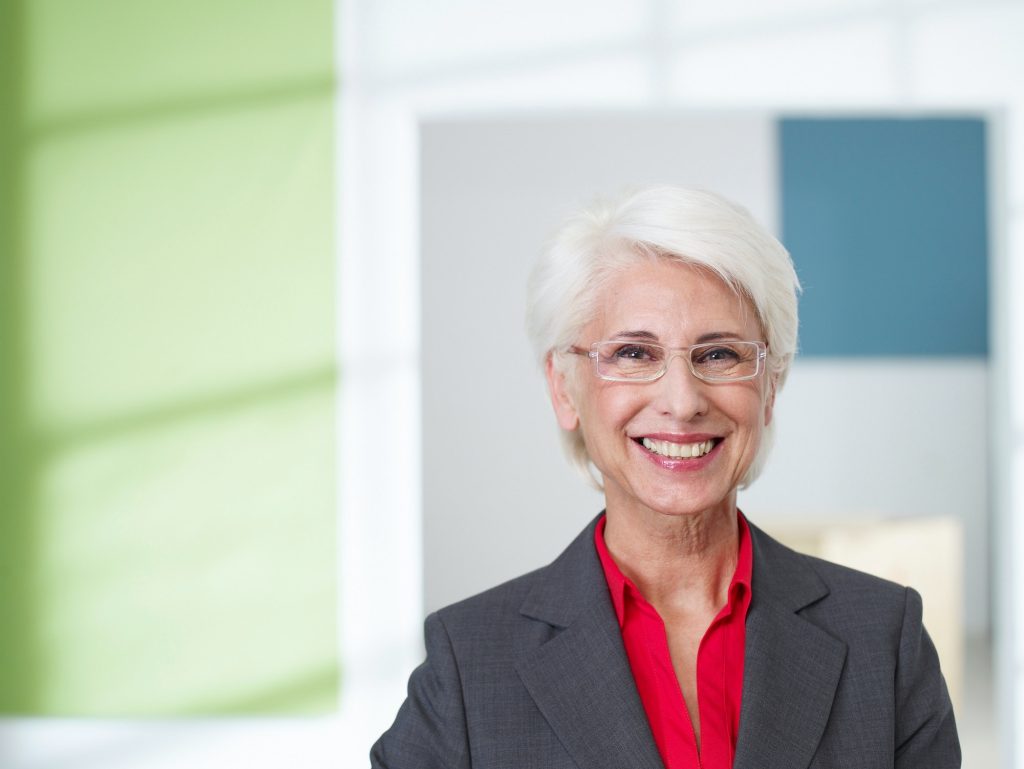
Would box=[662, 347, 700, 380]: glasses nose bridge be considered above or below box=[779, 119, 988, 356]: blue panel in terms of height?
below

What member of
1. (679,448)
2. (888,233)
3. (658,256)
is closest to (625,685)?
(679,448)

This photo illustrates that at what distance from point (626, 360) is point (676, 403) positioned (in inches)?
4.1

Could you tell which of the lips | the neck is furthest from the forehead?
the neck

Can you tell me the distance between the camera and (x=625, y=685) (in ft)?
4.82

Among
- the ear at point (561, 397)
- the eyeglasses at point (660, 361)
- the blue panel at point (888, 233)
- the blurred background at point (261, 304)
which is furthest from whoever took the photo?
the blue panel at point (888, 233)

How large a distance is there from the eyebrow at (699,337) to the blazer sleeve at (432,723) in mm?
464

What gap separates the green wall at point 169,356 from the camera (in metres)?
3.16

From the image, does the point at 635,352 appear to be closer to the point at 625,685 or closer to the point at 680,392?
the point at 680,392

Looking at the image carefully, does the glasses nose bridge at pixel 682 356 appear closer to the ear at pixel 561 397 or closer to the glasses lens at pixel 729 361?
the glasses lens at pixel 729 361

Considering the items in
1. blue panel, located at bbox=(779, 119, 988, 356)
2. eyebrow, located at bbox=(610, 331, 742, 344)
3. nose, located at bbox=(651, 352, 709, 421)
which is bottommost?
nose, located at bbox=(651, 352, 709, 421)

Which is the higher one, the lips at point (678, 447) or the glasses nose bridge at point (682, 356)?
the glasses nose bridge at point (682, 356)

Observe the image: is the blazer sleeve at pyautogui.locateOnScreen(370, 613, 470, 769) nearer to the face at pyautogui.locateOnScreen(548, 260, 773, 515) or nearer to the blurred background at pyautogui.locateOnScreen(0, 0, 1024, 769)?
the face at pyautogui.locateOnScreen(548, 260, 773, 515)

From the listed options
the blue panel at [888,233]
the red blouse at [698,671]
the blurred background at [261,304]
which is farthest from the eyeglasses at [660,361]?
the blue panel at [888,233]

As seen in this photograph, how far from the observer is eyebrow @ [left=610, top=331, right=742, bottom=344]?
151 cm
